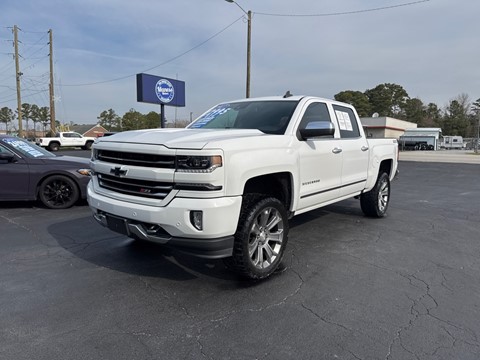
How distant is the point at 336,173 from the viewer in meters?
4.94

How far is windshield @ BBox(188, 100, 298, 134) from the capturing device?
14.6 ft

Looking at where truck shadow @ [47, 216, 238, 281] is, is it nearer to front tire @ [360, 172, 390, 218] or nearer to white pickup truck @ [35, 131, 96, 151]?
front tire @ [360, 172, 390, 218]

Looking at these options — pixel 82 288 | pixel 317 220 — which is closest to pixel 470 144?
pixel 317 220

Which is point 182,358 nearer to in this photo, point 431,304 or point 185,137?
point 185,137

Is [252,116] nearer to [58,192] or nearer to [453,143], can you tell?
[58,192]

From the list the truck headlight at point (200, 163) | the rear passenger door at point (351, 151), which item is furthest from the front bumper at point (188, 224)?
the rear passenger door at point (351, 151)

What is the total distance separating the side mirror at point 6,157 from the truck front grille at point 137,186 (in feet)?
13.5

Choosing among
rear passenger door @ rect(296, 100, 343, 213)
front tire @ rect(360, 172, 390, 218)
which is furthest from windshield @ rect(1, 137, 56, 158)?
front tire @ rect(360, 172, 390, 218)

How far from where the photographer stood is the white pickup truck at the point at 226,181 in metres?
3.12

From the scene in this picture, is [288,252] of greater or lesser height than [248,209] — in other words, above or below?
below

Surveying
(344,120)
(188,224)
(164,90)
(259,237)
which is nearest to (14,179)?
(188,224)

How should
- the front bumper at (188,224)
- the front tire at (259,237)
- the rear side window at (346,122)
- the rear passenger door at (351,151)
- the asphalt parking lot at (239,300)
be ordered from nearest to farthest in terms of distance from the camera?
1. the asphalt parking lot at (239,300)
2. the front bumper at (188,224)
3. the front tire at (259,237)
4. the rear passenger door at (351,151)
5. the rear side window at (346,122)

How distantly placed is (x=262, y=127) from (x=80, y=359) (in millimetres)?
3016

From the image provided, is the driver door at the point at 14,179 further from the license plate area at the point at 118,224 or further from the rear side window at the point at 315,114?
the rear side window at the point at 315,114
